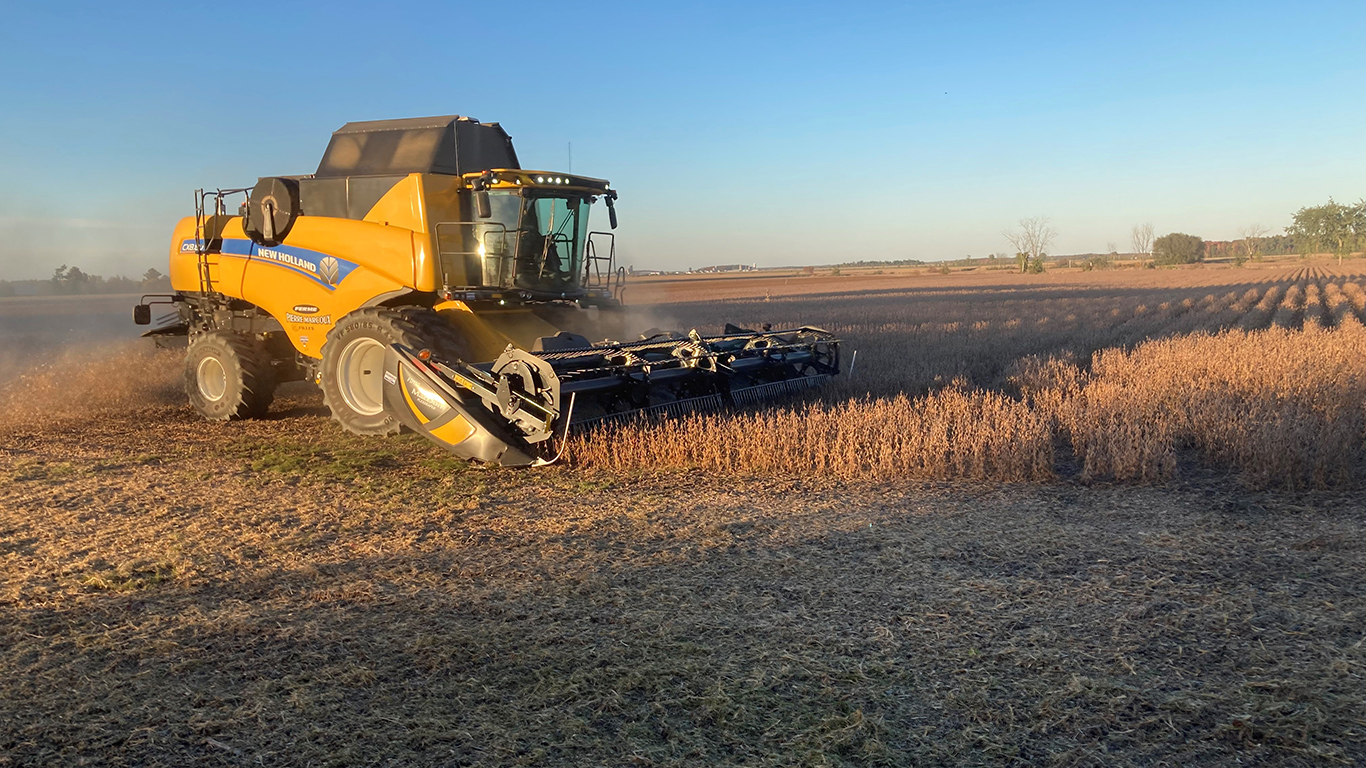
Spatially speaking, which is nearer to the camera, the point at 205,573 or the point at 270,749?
the point at 270,749

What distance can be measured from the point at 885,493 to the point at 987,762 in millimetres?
3561

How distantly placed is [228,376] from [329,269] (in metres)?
1.93

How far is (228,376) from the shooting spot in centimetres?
1009

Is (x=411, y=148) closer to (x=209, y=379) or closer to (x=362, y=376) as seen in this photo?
(x=362, y=376)

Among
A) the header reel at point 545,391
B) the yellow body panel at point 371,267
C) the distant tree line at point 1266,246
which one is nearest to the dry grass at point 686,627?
the header reel at point 545,391

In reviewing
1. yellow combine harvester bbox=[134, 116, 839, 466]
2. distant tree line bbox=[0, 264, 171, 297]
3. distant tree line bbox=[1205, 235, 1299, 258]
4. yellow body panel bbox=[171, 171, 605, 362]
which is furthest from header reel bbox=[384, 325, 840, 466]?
distant tree line bbox=[1205, 235, 1299, 258]

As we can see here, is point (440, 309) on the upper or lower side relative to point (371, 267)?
lower

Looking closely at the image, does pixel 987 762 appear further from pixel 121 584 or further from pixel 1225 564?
pixel 121 584

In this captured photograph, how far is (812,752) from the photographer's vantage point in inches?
116

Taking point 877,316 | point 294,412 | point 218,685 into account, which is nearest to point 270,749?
point 218,685

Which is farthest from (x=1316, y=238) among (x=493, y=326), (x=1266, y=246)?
(x=493, y=326)

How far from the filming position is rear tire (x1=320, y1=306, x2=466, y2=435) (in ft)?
27.3

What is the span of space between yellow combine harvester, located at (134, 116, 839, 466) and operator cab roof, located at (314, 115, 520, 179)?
0.8 inches

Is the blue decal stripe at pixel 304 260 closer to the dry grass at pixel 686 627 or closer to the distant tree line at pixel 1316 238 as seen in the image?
the dry grass at pixel 686 627
